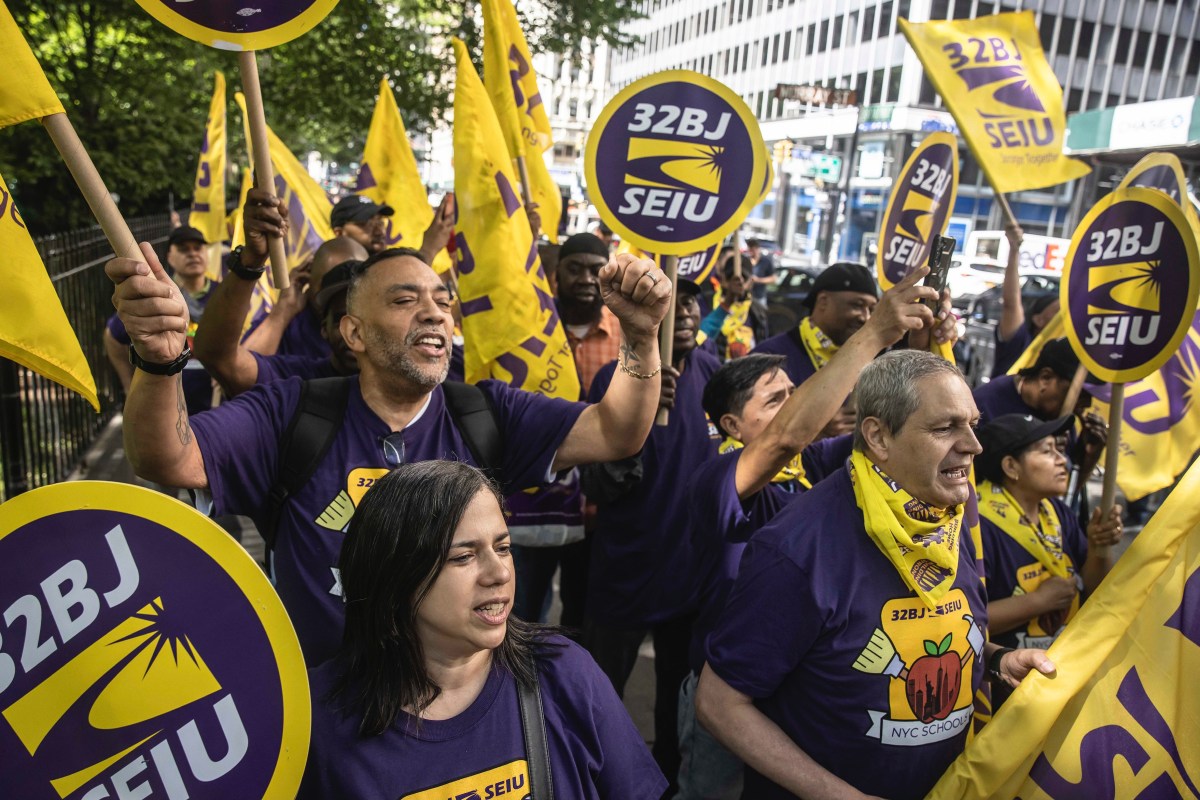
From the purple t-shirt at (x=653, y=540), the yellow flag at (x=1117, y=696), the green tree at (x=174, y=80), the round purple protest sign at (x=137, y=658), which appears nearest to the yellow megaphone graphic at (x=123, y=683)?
the round purple protest sign at (x=137, y=658)

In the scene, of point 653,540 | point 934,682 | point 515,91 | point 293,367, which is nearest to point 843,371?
point 934,682

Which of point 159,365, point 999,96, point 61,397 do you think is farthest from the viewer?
point 61,397

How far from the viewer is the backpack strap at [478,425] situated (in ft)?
8.41

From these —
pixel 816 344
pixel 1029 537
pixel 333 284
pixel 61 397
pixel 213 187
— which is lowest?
pixel 61 397

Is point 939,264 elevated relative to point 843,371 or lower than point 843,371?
elevated

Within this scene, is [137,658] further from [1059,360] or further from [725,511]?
[1059,360]

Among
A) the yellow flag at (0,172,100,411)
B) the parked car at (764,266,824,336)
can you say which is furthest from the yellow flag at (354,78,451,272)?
the parked car at (764,266,824,336)

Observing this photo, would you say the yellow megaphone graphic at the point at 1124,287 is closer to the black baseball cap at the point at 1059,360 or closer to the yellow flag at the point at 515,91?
the black baseball cap at the point at 1059,360

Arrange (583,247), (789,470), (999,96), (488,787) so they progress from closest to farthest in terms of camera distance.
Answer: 1. (488,787)
2. (789,470)
3. (583,247)
4. (999,96)

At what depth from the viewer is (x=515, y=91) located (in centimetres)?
496

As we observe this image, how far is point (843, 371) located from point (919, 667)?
2.38ft

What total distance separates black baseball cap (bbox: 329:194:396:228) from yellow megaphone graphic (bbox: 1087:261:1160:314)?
3.88m

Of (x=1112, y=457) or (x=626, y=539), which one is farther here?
(x=626, y=539)

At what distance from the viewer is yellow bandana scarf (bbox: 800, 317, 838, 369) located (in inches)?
169
